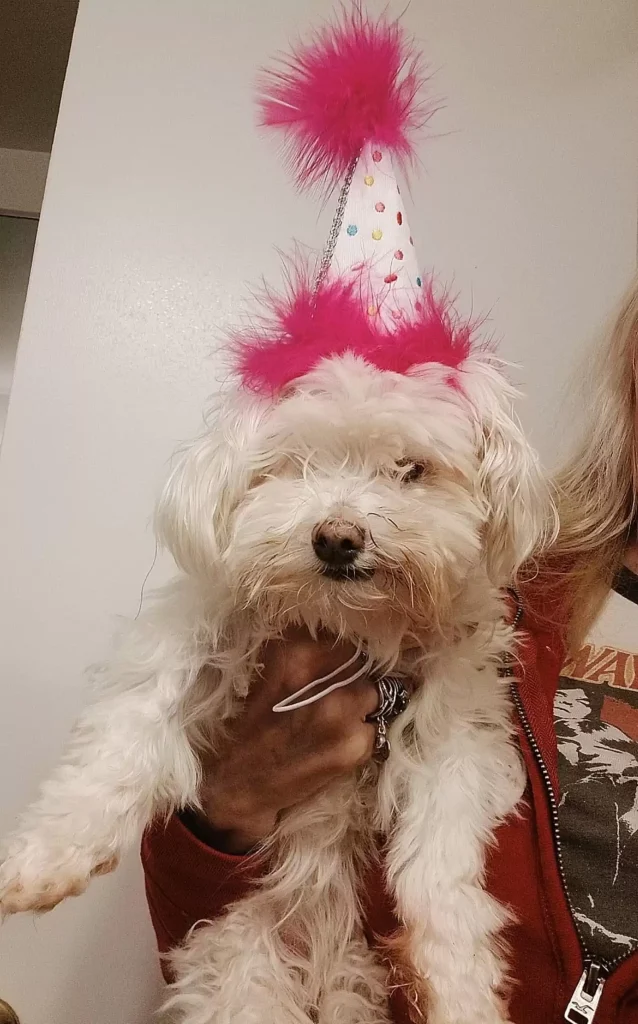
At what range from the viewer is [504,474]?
70 centimetres

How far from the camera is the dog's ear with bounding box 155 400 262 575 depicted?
688 mm

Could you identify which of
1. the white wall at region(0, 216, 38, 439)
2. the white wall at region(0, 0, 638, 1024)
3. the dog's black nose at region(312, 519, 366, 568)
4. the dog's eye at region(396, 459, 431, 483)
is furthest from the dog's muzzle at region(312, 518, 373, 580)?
the white wall at region(0, 216, 38, 439)

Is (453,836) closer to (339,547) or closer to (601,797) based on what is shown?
(601,797)

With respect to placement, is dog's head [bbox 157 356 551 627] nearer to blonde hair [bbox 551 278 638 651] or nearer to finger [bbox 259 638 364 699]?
finger [bbox 259 638 364 699]

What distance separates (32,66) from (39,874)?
7.95ft

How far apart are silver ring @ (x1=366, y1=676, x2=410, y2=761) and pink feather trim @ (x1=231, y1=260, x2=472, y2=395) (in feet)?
1.11

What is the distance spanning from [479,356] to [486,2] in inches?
41.6

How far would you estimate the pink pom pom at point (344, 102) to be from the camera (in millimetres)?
736

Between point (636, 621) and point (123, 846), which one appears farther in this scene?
point (636, 621)

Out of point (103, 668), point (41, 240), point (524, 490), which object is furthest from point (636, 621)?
point (41, 240)

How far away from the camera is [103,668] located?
2.57 ft

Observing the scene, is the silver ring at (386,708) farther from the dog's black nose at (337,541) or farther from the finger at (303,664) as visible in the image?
the dog's black nose at (337,541)

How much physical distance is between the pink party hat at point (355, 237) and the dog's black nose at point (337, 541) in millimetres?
170

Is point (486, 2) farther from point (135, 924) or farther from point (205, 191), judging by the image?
point (135, 924)
